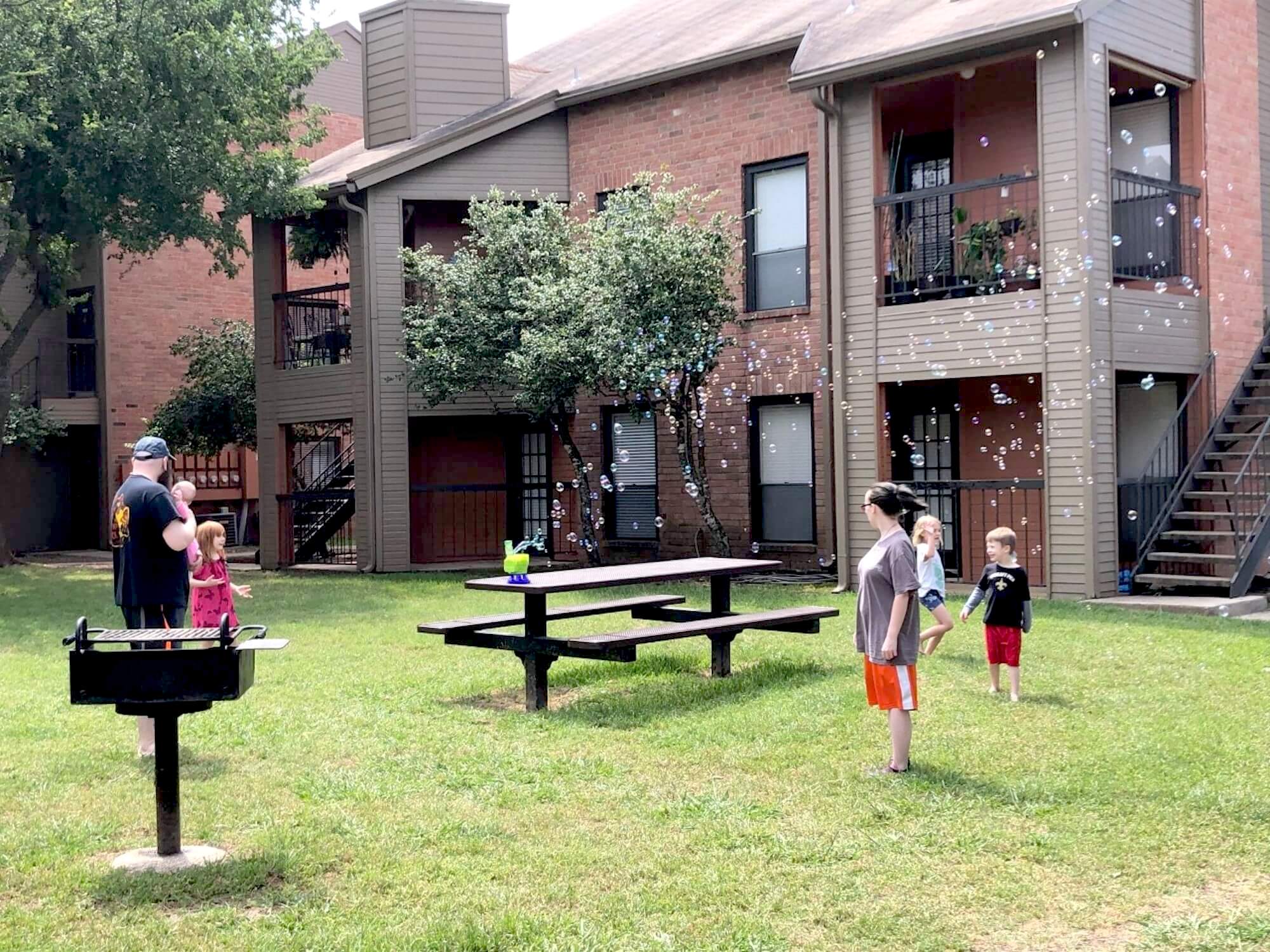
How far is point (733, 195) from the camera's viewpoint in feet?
58.6

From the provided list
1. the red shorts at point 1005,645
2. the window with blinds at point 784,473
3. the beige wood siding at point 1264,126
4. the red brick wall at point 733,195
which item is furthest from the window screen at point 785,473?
the red shorts at point 1005,645

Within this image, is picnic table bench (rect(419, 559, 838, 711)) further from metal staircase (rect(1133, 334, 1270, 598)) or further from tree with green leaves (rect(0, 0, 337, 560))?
tree with green leaves (rect(0, 0, 337, 560))

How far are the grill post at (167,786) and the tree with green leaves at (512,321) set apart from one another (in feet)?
36.9

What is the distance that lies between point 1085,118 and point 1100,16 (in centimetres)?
113

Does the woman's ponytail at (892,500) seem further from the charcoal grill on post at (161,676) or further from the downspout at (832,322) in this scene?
the downspout at (832,322)

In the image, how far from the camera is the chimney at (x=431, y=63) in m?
21.4

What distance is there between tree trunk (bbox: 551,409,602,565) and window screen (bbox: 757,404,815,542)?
236 cm

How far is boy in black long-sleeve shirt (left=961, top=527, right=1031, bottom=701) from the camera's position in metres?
8.56

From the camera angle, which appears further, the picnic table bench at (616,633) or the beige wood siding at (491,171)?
the beige wood siding at (491,171)

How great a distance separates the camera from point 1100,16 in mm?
14070

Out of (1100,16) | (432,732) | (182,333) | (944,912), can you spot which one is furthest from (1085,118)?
(182,333)

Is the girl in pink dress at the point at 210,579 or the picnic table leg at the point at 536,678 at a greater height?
the girl in pink dress at the point at 210,579

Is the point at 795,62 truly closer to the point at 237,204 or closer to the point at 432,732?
the point at 237,204

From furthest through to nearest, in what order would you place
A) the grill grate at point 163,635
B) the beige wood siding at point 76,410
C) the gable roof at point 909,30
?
the beige wood siding at point 76,410, the gable roof at point 909,30, the grill grate at point 163,635
